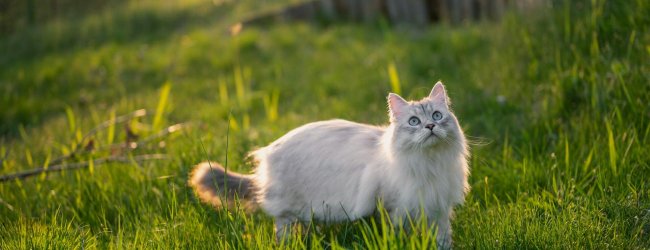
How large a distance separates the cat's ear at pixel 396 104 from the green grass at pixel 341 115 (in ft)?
1.90

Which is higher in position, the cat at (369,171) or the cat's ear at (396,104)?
the cat's ear at (396,104)

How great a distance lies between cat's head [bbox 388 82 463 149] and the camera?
3.15 meters

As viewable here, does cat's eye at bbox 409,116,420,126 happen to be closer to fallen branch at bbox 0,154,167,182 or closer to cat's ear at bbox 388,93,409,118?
cat's ear at bbox 388,93,409,118

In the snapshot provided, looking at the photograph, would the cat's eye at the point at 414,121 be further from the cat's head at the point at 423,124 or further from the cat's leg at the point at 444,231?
the cat's leg at the point at 444,231

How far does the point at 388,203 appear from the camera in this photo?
10.9 feet

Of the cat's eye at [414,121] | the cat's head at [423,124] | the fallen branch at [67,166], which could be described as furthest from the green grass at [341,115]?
the cat's eye at [414,121]

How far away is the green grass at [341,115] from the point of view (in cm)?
332

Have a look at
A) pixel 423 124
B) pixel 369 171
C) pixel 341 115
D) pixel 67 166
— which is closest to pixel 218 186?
pixel 369 171

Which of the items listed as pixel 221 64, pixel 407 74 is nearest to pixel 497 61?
pixel 407 74

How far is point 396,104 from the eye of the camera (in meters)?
3.35

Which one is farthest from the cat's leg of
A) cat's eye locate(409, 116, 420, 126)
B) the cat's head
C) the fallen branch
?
the fallen branch

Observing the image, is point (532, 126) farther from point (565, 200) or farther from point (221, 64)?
point (221, 64)

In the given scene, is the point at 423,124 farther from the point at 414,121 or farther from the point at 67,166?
the point at 67,166

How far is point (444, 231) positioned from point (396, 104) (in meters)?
0.68
